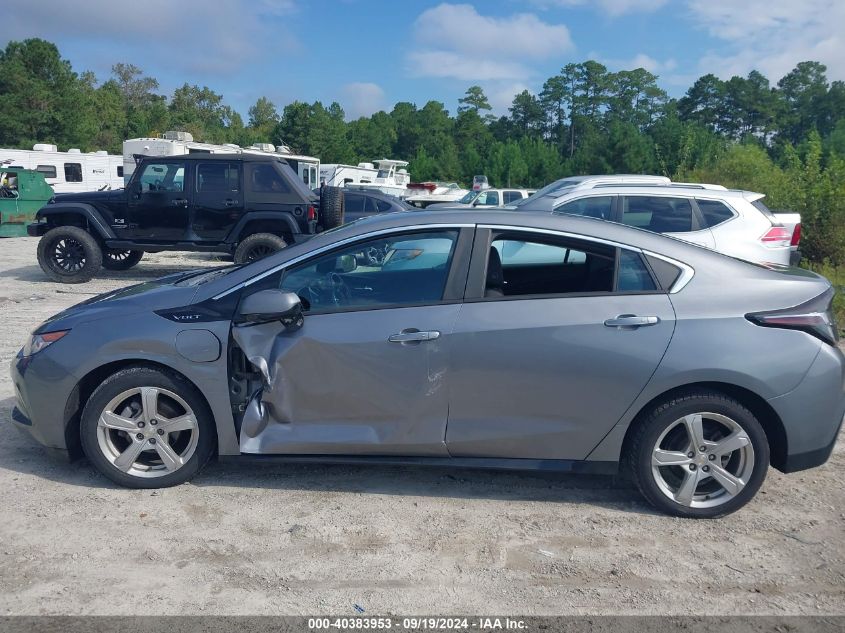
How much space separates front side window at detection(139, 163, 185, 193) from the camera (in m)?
11.7

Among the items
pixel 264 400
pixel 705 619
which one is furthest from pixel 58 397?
pixel 705 619

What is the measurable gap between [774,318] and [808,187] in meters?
11.3

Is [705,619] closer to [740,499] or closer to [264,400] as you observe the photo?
[740,499]

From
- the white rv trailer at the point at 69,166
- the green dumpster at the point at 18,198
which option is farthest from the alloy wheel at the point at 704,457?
the white rv trailer at the point at 69,166

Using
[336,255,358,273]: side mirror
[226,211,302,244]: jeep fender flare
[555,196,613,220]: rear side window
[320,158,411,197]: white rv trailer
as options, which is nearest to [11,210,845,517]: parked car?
[336,255,358,273]: side mirror

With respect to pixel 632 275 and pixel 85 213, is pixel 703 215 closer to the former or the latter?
pixel 632 275

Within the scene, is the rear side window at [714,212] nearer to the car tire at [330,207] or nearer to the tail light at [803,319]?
the tail light at [803,319]

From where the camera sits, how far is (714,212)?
8469 mm

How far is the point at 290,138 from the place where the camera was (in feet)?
218

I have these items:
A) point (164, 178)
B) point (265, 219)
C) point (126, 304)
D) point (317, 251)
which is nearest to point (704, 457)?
point (317, 251)

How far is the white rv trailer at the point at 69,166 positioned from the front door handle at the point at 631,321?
→ 25675 millimetres

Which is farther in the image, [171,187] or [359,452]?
[171,187]

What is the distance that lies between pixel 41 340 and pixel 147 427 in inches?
32.2

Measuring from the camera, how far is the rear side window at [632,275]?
155 inches
